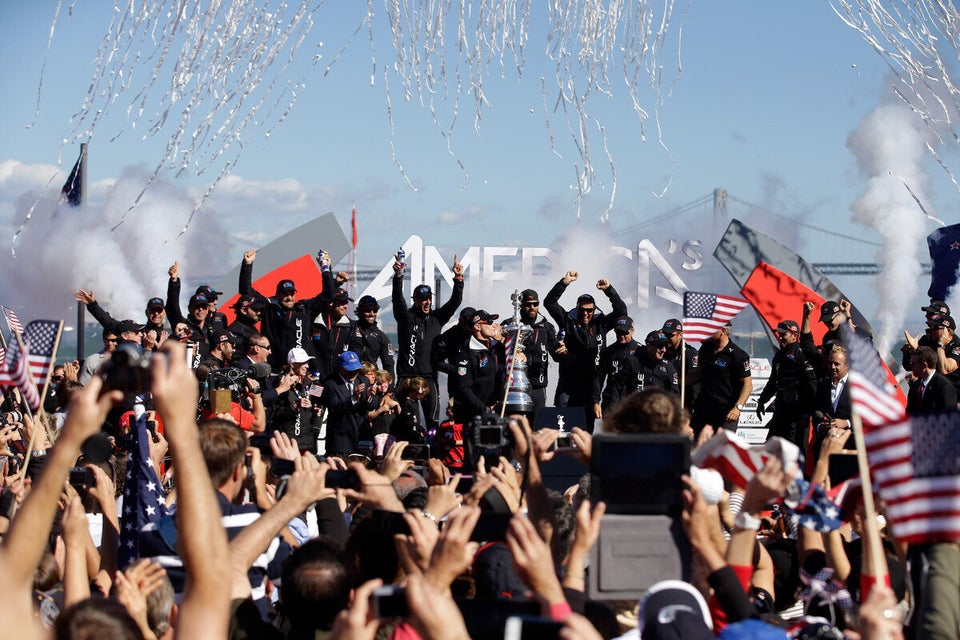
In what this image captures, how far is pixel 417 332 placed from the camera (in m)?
12.4

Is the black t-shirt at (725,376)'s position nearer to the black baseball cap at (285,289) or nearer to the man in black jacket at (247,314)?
the black baseball cap at (285,289)

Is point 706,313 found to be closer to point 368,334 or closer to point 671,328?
point 671,328

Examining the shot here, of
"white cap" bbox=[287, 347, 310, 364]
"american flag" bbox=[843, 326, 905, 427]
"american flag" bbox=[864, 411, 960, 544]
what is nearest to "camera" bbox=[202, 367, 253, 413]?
"white cap" bbox=[287, 347, 310, 364]

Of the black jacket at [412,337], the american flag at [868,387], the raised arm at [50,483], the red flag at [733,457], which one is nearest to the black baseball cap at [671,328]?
the black jacket at [412,337]

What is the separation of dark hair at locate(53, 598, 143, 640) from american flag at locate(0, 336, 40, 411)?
2.73 metres

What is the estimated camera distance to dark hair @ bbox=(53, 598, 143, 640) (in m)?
2.64

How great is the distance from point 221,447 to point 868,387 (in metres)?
2.31

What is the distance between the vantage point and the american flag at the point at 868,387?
3049 millimetres

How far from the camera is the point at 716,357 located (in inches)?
471

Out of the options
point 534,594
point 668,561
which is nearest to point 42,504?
point 534,594

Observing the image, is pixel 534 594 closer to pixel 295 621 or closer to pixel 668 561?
pixel 668 561

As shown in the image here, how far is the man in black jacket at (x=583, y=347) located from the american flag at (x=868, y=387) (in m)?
9.20

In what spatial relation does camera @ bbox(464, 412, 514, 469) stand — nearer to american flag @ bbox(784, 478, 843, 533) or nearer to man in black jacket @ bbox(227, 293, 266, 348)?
american flag @ bbox(784, 478, 843, 533)

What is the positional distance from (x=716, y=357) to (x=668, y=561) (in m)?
9.01
